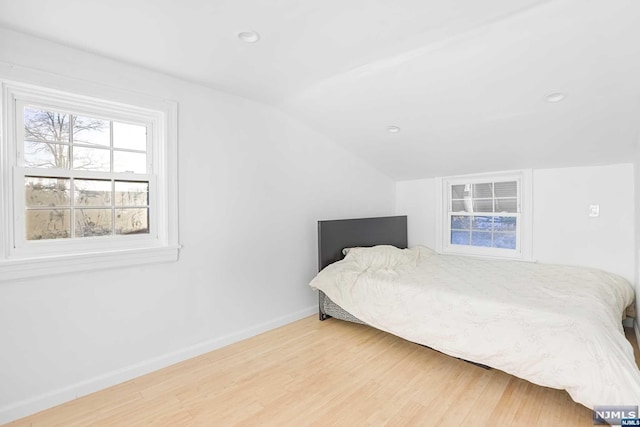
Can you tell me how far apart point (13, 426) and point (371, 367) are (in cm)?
223

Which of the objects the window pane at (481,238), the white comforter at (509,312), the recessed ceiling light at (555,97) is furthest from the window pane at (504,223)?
the recessed ceiling light at (555,97)

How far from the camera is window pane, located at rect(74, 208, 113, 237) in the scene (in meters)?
2.20

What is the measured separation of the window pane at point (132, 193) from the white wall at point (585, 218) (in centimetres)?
395

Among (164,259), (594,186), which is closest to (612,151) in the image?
(594,186)

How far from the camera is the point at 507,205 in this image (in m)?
3.85

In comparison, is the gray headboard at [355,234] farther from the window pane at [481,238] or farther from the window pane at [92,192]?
the window pane at [92,192]

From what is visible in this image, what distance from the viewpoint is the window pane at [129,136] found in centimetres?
236

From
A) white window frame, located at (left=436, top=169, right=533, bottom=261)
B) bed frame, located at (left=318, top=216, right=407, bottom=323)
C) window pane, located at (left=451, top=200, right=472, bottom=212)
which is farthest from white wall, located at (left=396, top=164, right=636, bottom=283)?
bed frame, located at (left=318, top=216, right=407, bottom=323)

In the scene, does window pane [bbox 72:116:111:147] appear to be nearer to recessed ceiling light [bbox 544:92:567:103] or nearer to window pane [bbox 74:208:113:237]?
window pane [bbox 74:208:113:237]

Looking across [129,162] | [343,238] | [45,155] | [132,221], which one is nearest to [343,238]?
[343,238]

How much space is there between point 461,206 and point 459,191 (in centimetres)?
20

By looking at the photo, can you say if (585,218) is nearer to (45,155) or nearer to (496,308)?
(496,308)

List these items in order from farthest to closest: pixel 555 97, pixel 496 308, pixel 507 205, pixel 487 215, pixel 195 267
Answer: pixel 487 215
pixel 507 205
pixel 195 267
pixel 555 97
pixel 496 308

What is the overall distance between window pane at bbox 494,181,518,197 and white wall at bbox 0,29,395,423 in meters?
1.79
